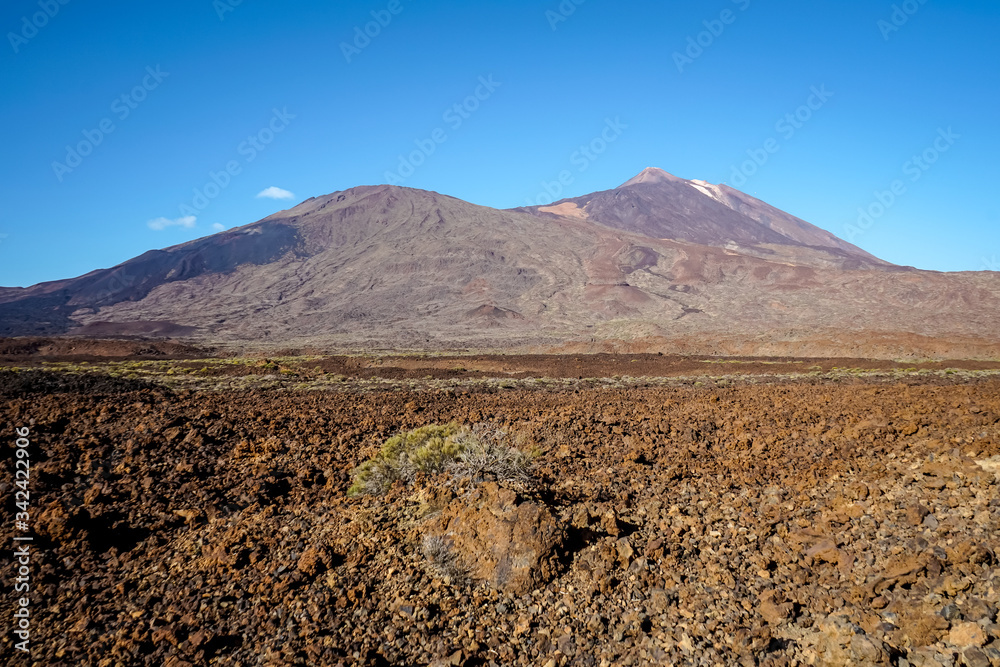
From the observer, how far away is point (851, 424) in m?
8.09

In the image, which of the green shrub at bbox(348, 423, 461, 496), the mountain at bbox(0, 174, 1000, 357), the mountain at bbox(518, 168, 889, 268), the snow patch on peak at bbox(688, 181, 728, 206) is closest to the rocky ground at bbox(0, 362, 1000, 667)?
the green shrub at bbox(348, 423, 461, 496)

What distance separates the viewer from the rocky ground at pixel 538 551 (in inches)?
153

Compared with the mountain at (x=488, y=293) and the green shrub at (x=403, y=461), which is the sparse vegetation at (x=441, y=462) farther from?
the mountain at (x=488, y=293)

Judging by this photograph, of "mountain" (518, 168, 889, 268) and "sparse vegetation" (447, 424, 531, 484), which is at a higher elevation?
"mountain" (518, 168, 889, 268)

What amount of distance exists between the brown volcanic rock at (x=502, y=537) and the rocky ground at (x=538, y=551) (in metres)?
0.02

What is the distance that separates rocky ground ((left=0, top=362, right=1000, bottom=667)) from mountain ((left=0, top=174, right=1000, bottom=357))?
37376 mm

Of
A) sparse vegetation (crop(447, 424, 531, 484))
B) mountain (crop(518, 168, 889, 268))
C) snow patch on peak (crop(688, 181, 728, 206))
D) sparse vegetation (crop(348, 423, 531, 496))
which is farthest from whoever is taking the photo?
snow patch on peak (crop(688, 181, 728, 206))

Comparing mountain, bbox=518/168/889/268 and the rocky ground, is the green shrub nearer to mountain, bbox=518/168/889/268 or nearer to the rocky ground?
the rocky ground

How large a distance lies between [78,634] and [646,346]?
42.7 meters

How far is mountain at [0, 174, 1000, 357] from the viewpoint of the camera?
56250mm

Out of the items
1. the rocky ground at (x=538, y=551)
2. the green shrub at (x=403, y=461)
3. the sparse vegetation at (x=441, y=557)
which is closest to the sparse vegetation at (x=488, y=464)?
the green shrub at (x=403, y=461)

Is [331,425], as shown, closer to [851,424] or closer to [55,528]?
[55,528]

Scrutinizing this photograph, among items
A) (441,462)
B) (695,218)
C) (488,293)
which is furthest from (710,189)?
(441,462)

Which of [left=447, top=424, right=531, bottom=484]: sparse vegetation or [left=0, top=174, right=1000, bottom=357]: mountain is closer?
[left=447, top=424, right=531, bottom=484]: sparse vegetation
